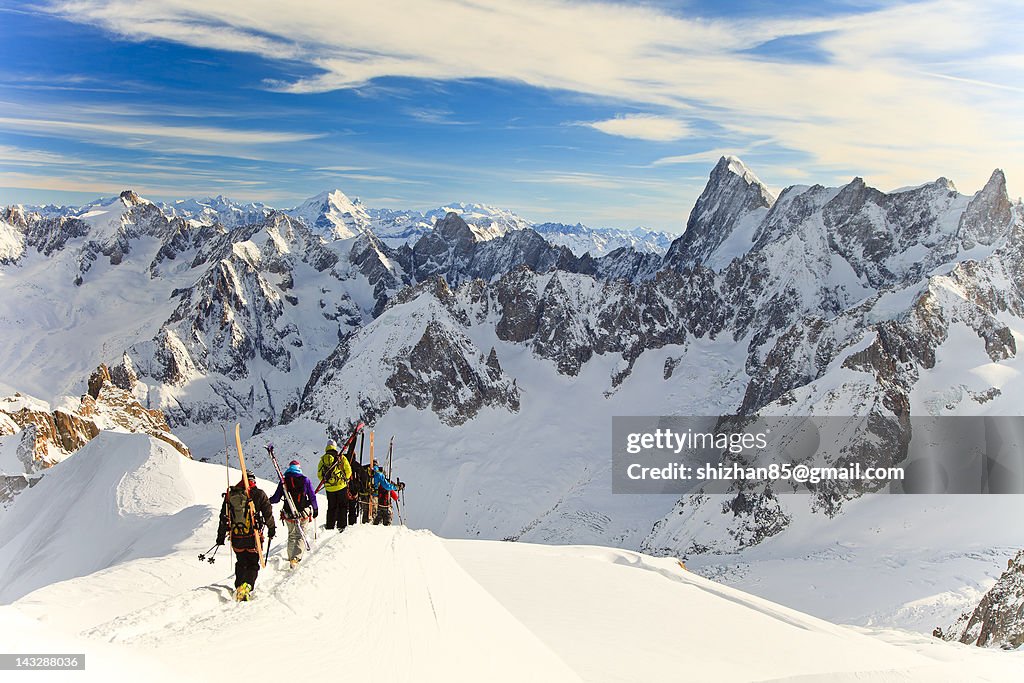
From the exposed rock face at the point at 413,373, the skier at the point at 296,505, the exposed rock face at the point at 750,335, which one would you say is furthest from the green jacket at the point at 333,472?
the exposed rock face at the point at 413,373

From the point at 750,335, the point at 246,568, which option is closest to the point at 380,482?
the point at 246,568

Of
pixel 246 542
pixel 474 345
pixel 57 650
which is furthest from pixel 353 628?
pixel 474 345

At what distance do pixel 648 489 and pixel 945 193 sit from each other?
146083mm

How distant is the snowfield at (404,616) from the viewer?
11.2m

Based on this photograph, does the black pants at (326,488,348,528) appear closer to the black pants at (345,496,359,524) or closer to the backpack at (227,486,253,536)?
the black pants at (345,496,359,524)

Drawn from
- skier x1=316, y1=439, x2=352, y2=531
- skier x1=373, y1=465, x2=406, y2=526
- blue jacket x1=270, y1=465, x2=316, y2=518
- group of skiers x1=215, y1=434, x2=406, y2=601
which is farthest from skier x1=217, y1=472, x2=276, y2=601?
skier x1=373, y1=465, x2=406, y2=526

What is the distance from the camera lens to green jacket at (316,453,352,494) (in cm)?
2017

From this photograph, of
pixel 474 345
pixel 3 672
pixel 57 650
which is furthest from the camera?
pixel 474 345

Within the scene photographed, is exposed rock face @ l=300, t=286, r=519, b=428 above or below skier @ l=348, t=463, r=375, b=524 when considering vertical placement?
below

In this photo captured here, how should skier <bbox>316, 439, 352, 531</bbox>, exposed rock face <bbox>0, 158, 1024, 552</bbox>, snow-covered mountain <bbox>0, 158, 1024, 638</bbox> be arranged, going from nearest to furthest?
skier <bbox>316, 439, 352, 531</bbox> < snow-covered mountain <bbox>0, 158, 1024, 638</bbox> < exposed rock face <bbox>0, 158, 1024, 552</bbox>

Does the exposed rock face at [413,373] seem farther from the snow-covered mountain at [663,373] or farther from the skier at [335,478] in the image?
the skier at [335,478]

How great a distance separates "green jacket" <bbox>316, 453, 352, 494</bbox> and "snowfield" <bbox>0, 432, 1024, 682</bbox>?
1.48m

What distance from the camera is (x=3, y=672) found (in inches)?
273

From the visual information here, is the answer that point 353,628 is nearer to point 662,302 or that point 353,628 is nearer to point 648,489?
point 648,489
